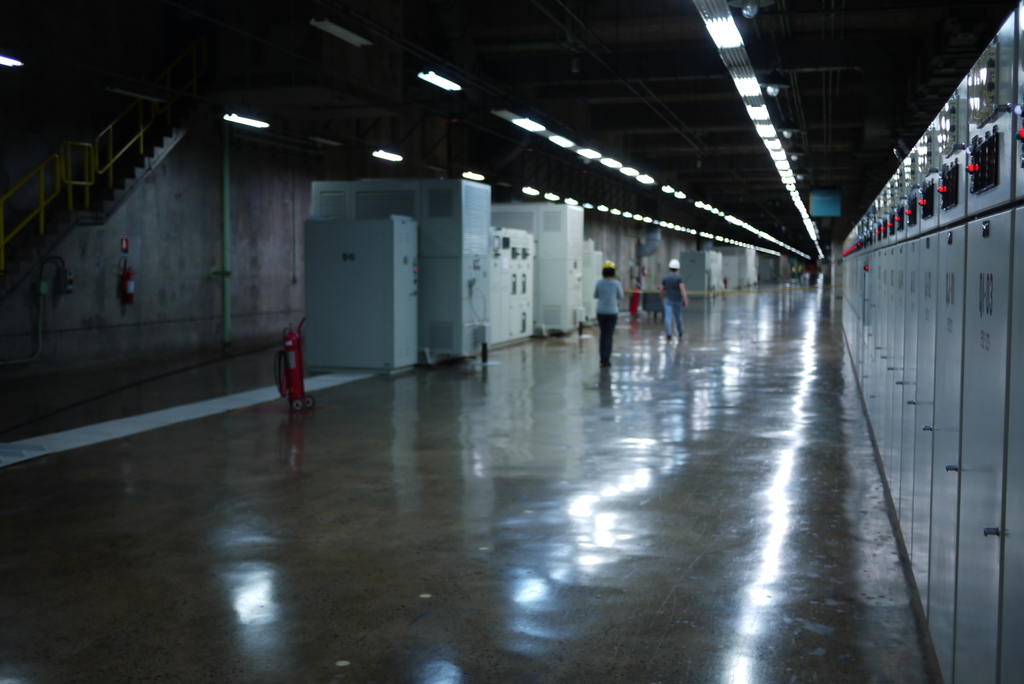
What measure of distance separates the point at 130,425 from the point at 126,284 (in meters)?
7.03

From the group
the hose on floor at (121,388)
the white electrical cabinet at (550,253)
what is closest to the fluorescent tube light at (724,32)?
the hose on floor at (121,388)

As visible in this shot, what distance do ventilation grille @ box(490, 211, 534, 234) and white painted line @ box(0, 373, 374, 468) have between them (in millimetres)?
10626

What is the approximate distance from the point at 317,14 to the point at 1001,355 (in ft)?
41.8

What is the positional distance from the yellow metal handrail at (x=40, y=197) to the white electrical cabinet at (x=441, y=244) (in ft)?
15.3

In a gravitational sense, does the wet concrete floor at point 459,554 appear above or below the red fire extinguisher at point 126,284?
below

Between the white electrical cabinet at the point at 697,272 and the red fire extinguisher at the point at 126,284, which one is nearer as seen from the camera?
the red fire extinguisher at the point at 126,284

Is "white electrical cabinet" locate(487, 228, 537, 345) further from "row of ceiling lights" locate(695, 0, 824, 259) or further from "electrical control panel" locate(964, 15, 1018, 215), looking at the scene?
"electrical control panel" locate(964, 15, 1018, 215)

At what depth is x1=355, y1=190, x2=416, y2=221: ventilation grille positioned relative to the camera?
16.3 meters

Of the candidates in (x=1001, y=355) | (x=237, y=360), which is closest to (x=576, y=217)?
(x=237, y=360)

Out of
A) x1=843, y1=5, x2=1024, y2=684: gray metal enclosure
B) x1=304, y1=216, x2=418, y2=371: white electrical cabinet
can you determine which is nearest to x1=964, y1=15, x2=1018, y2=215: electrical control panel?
x1=843, y1=5, x2=1024, y2=684: gray metal enclosure

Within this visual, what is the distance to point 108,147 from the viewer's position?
54.7ft

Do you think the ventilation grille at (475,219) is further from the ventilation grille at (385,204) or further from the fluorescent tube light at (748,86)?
the fluorescent tube light at (748,86)

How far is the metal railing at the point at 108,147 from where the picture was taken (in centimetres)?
1445

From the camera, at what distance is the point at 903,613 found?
15.4 feet
